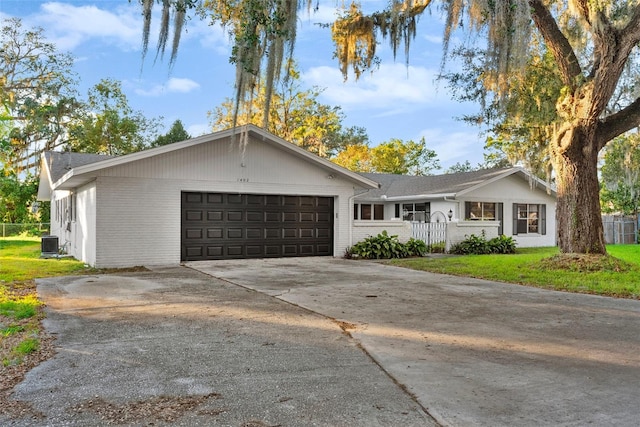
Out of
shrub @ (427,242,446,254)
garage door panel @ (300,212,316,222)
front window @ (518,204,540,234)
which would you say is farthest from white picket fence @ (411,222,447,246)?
front window @ (518,204,540,234)

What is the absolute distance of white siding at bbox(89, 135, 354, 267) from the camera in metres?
11.5

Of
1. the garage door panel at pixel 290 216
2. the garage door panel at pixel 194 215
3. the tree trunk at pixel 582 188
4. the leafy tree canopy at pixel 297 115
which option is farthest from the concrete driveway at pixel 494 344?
the leafy tree canopy at pixel 297 115

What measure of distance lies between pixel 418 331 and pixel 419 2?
9.23m

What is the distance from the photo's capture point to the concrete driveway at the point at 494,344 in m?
2.99

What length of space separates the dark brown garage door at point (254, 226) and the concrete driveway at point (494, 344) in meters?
4.13

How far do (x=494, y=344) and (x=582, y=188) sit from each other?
320 inches

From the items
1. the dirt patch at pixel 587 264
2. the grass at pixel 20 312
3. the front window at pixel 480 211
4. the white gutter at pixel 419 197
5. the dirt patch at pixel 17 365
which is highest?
the white gutter at pixel 419 197

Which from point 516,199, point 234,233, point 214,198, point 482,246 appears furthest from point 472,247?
point 214,198

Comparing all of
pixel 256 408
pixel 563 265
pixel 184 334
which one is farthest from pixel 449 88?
pixel 256 408

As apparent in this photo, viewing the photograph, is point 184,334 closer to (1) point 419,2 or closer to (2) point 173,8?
(2) point 173,8

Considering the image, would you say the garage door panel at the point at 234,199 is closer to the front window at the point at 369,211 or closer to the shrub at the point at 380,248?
the shrub at the point at 380,248

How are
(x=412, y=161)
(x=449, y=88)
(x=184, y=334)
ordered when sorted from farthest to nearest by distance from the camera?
(x=412, y=161) < (x=449, y=88) < (x=184, y=334)

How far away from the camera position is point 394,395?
10.3 ft

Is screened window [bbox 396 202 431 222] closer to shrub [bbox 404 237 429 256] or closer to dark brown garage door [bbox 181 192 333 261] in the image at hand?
shrub [bbox 404 237 429 256]
